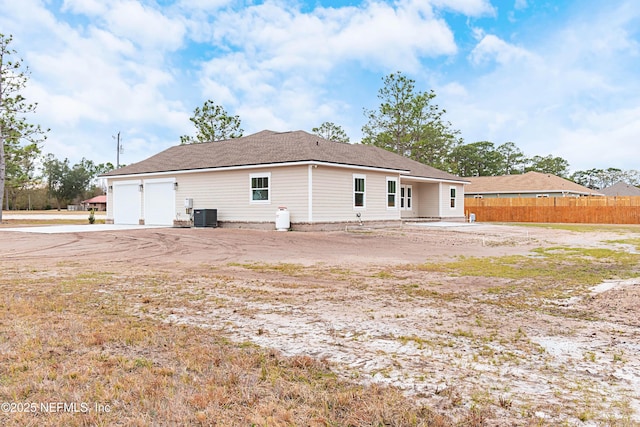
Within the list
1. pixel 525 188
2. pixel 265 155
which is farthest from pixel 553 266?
pixel 525 188

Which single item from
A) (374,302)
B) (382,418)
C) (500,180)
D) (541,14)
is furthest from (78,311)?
(500,180)

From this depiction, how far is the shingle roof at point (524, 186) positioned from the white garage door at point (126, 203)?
2789cm

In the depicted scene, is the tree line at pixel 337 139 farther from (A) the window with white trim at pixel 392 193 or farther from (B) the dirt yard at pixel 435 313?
(B) the dirt yard at pixel 435 313

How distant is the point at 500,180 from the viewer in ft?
142

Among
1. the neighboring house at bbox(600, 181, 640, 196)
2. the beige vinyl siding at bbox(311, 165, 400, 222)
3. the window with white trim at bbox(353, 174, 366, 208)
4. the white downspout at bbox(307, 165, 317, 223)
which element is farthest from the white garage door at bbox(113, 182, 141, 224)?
the neighboring house at bbox(600, 181, 640, 196)

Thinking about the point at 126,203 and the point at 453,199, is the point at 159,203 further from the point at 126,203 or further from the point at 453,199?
the point at 453,199

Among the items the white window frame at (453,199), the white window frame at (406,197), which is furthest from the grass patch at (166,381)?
the white window frame at (453,199)

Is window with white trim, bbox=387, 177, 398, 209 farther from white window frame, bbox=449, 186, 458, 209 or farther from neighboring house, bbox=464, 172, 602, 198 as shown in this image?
neighboring house, bbox=464, 172, 602, 198

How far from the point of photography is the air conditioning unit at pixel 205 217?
20.9m

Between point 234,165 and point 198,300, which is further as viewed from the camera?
point 234,165

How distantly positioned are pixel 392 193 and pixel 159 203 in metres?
12.2

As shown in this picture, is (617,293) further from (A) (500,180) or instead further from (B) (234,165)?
(A) (500,180)

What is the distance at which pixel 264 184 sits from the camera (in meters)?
20.1

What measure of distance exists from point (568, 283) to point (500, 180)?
38.6 m
